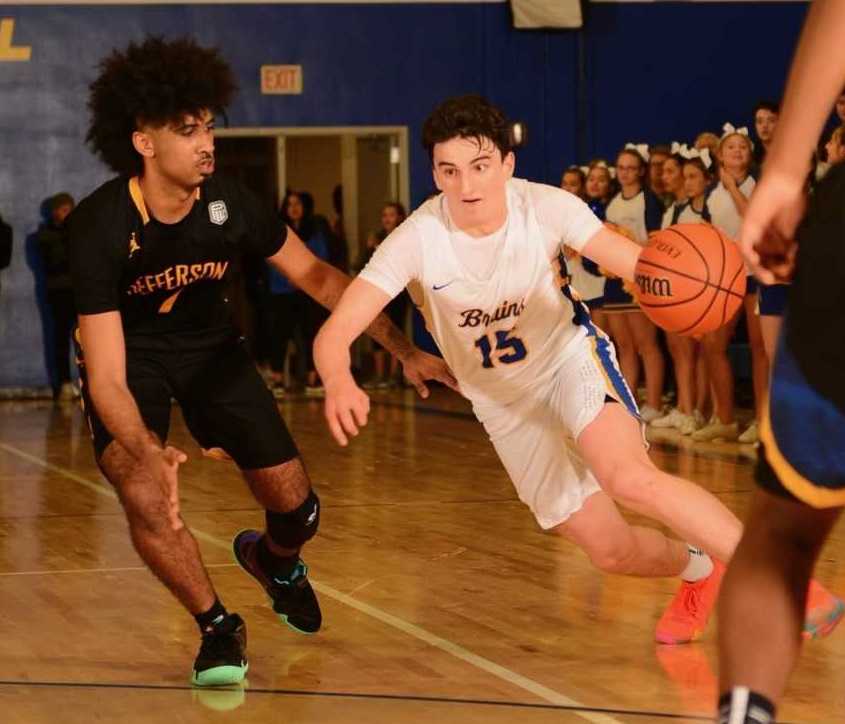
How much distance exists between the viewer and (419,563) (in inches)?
261

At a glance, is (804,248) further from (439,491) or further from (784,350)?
(439,491)

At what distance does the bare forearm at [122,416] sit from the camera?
4.58 m

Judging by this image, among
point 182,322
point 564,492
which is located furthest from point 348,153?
point 564,492

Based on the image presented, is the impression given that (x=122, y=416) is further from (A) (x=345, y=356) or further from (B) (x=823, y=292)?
(B) (x=823, y=292)

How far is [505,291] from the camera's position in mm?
4922

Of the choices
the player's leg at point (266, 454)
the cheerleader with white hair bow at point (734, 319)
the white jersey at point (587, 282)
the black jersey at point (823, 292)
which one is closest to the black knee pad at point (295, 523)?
the player's leg at point (266, 454)

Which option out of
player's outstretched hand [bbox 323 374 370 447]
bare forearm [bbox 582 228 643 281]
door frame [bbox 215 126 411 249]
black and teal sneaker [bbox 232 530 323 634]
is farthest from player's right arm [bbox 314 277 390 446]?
door frame [bbox 215 126 411 249]

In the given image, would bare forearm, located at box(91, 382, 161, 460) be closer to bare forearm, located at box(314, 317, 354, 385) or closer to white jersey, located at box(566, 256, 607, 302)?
bare forearm, located at box(314, 317, 354, 385)

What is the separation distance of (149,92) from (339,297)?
0.85 meters

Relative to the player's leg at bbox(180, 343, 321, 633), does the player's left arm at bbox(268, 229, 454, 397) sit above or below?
above

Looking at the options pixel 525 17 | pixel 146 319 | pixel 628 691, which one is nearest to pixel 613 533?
pixel 628 691

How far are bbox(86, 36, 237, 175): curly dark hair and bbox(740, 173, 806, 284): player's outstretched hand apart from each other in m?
2.96

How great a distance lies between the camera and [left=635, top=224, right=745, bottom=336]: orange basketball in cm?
459

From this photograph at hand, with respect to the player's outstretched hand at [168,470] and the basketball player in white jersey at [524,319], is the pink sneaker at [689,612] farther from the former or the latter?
the player's outstretched hand at [168,470]
